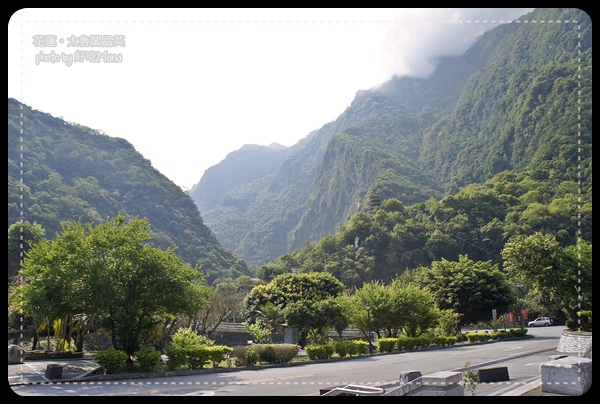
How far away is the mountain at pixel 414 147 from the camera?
70.2 m

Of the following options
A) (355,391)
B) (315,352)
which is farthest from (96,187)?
(355,391)

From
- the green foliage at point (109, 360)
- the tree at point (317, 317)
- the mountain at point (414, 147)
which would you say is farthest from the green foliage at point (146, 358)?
the mountain at point (414, 147)

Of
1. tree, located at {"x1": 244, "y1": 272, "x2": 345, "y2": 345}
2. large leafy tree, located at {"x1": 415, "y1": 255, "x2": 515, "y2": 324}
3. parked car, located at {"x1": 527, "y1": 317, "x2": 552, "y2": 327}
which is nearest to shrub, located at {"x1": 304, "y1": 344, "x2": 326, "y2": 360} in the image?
tree, located at {"x1": 244, "y1": 272, "x2": 345, "y2": 345}

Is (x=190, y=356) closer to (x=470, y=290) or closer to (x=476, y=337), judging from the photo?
(x=476, y=337)

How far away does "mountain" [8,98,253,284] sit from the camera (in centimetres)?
2906

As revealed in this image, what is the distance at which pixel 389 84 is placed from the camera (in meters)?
118

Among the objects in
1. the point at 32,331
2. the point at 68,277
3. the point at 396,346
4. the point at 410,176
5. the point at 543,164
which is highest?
the point at 410,176

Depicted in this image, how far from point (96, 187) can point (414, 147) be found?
82263 mm

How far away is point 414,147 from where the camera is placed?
356ft

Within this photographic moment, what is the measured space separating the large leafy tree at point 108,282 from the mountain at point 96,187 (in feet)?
27.1
